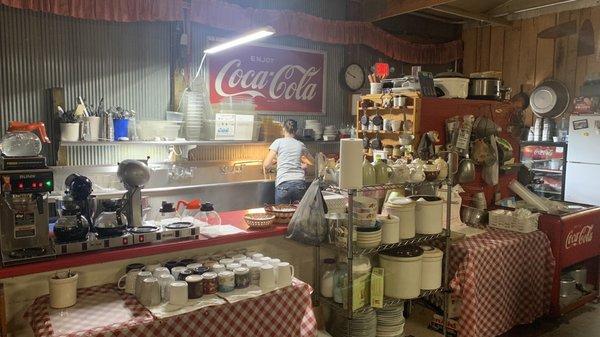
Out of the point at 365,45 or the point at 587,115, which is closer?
the point at 587,115

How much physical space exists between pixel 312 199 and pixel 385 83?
2023mm

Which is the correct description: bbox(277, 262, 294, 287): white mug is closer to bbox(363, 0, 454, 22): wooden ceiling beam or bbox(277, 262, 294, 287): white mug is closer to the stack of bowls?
the stack of bowls

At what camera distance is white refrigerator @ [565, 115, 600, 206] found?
20.4 ft

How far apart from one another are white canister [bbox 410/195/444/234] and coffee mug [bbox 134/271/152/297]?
6.36ft

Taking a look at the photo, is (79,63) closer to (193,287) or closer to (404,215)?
(193,287)

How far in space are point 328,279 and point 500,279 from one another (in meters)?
1.46

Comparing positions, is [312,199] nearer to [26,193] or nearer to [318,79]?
[26,193]

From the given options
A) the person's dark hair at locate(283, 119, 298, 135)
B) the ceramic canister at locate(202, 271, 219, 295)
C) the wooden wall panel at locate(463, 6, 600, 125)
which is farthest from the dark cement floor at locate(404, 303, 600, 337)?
the wooden wall panel at locate(463, 6, 600, 125)

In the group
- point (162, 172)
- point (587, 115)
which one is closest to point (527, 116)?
point (587, 115)

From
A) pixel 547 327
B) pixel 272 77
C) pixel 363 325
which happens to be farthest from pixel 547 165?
pixel 363 325

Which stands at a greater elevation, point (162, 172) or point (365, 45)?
point (365, 45)

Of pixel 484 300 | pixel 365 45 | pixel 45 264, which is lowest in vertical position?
pixel 484 300

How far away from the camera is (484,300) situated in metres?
3.53

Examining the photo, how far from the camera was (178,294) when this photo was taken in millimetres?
2283
